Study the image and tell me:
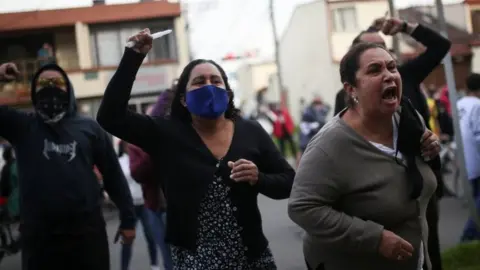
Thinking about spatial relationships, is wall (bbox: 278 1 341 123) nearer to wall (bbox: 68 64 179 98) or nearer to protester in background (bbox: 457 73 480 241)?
wall (bbox: 68 64 179 98)

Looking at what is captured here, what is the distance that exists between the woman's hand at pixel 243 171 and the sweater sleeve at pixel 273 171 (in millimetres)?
118

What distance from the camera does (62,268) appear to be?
13.0 ft

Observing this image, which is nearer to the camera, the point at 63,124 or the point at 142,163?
the point at 63,124

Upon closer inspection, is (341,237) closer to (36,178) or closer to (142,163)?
(36,178)

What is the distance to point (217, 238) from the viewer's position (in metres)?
3.40

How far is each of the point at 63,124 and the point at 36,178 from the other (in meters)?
0.37

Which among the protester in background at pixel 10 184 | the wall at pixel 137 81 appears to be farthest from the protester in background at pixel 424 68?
the wall at pixel 137 81

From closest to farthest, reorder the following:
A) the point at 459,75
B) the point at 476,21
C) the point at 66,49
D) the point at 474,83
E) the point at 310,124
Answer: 1. the point at 474,83
2. the point at 476,21
3. the point at 310,124
4. the point at 459,75
5. the point at 66,49

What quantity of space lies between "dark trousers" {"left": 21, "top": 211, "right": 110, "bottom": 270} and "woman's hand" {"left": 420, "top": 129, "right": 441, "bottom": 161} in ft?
6.58

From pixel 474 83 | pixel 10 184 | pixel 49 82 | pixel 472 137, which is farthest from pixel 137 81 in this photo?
pixel 49 82

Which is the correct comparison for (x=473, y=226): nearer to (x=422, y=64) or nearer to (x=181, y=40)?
(x=422, y=64)

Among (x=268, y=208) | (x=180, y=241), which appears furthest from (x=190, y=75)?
(x=268, y=208)

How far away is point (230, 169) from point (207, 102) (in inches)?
14.2

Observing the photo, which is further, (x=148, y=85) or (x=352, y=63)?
(x=148, y=85)
